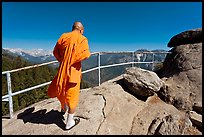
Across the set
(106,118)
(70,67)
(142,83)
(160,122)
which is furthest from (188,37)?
(70,67)

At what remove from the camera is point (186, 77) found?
18.5ft

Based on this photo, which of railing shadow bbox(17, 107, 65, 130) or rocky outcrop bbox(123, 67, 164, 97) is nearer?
railing shadow bbox(17, 107, 65, 130)

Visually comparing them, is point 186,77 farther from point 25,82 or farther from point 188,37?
point 25,82

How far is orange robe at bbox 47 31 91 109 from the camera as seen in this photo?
132 inches

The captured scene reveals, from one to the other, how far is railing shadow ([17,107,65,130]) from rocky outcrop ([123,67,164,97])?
72.2 inches

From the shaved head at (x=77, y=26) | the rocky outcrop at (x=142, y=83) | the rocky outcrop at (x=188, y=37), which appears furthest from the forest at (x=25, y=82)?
the shaved head at (x=77, y=26)

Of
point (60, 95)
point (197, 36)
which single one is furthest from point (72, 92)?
point (197, 36)

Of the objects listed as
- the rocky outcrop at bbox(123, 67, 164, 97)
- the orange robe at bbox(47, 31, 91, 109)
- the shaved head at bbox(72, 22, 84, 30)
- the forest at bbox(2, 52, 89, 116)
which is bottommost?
the forest at bbox(2, 52, 89, 116)

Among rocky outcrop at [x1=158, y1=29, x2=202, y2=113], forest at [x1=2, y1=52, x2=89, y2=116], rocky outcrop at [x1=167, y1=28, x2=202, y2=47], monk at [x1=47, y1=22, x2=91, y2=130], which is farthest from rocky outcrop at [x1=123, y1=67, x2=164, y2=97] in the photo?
forest at [x1=2, y1=52, x2=89, y2=116]

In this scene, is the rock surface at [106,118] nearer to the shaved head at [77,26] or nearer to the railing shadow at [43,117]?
the railing shadow at [43,117]

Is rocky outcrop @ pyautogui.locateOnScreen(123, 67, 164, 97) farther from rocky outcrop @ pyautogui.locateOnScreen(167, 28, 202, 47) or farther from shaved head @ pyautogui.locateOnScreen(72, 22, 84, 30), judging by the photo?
rocky outcrop @ pyautogui.locateOnScreen(167, 28, 202, 47)

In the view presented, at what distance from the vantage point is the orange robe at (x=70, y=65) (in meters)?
3.35

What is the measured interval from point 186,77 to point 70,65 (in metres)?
3.70

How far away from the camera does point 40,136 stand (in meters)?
3.40
